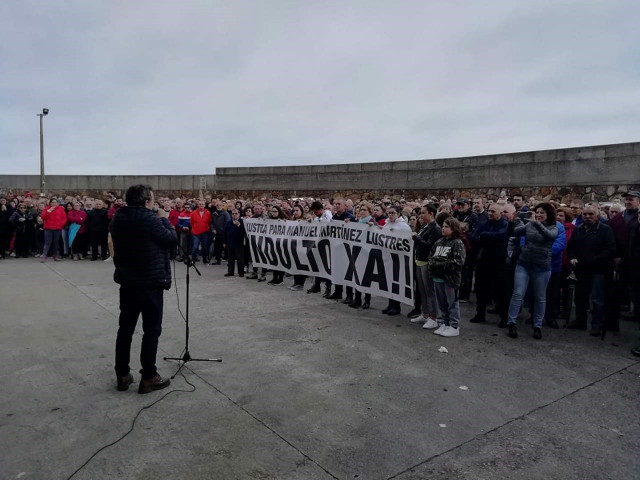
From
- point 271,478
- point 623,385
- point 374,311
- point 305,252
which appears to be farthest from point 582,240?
point 271,478

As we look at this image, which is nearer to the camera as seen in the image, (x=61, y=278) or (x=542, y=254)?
(x=542, y=254)

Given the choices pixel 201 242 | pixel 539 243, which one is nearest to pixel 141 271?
pixel 539 243

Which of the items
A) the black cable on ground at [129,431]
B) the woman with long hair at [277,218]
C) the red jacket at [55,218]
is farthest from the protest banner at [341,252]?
the red jacket at [55,218]

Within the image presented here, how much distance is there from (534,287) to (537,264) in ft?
1.13

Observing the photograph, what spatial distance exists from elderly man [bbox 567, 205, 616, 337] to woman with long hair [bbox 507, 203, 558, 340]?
2.72 ft

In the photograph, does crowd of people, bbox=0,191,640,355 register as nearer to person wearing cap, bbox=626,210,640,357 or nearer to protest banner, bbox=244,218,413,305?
person wearing cap, bbox=626,210,640,357

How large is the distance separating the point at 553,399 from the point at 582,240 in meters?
3.51

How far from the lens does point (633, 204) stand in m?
6.89

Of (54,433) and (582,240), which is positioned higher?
(582,240)

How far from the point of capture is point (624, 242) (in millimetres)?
6918

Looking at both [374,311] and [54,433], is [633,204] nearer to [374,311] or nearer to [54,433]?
[374,311]

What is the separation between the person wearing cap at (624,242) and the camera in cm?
664

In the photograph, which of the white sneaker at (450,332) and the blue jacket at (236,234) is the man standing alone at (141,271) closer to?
the white sneaker at (450,332)

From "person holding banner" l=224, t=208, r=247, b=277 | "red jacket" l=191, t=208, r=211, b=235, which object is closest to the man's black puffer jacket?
"person holding banner" l=224, t=208, r=247, b=277
